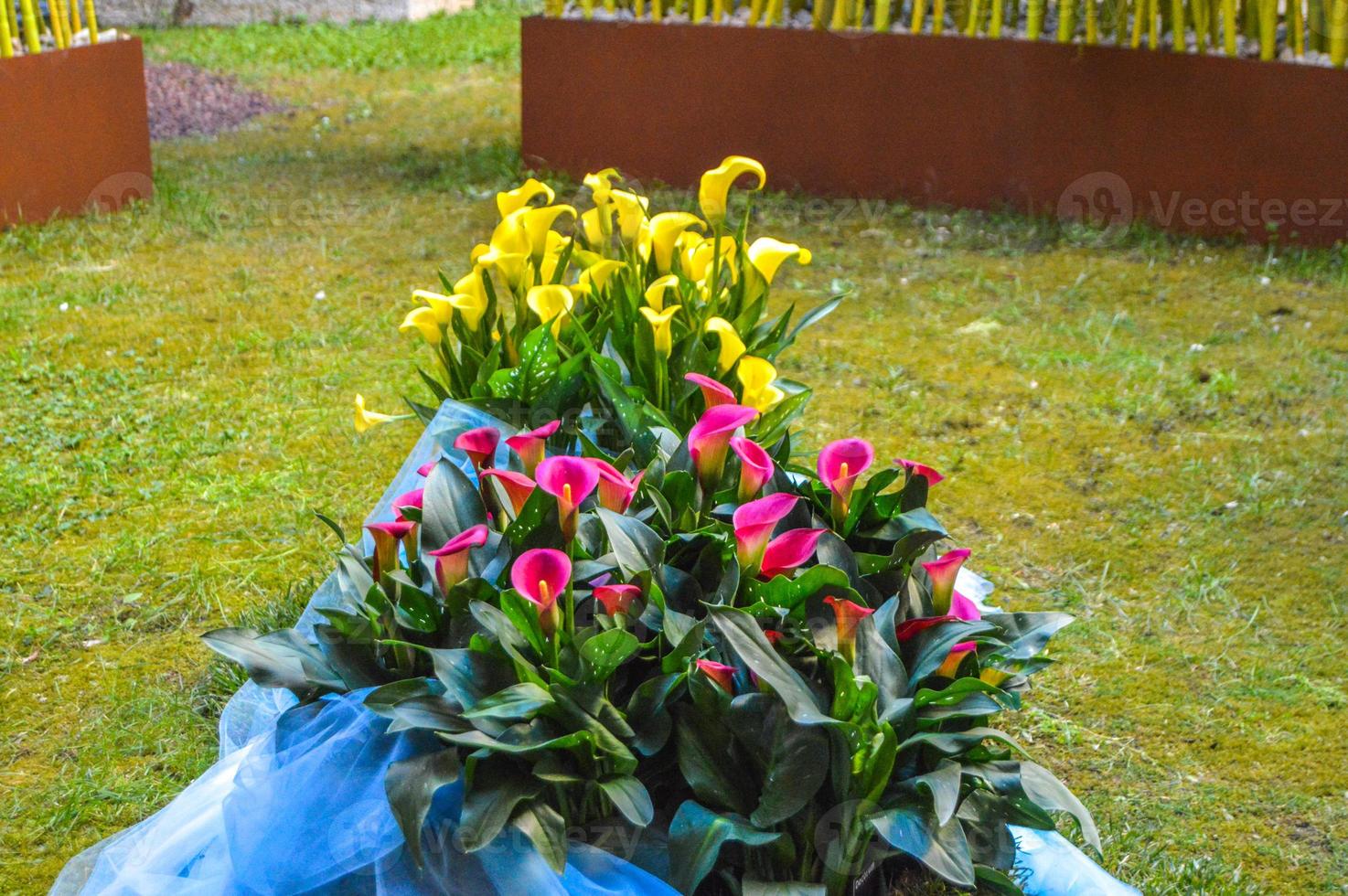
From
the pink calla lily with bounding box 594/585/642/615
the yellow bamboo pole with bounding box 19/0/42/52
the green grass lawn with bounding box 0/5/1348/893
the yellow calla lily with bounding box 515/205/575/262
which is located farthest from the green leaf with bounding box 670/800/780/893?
the yellow bamboo pole with bounding box 19/0/42/52

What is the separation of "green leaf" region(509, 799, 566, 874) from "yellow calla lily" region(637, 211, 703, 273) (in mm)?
1241

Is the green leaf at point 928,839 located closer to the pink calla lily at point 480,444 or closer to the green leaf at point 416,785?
the green leaf at point 416,785

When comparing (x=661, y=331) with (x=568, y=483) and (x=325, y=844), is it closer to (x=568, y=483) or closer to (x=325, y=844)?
(x=568, y=483)

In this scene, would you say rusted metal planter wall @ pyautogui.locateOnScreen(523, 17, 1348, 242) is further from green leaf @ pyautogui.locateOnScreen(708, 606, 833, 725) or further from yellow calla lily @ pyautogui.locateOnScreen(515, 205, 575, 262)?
green leaf @ pyautogui.locateOnScreen(708, 606, 833, 725)

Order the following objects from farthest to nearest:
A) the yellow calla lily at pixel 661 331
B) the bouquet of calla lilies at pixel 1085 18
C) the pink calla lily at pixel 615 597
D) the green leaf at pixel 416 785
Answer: the bouquet of calla lilies at pixel 1085 18 → the yellow calla lily at pixel 661 331 → the pink calla lily at pixel 615 597 → the green leaf at pixel 416 785

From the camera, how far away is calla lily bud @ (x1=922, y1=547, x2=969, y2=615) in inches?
62.1


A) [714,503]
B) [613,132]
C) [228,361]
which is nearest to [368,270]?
[228,361]

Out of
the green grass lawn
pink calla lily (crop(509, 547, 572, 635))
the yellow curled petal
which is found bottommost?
the green grass lawn

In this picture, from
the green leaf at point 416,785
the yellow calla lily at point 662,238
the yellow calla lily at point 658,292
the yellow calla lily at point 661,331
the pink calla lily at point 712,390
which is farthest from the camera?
the yellow calla lily at point 662,238

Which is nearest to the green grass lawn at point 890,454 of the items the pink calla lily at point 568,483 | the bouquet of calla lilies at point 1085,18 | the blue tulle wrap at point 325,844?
the blue tulle wrap at point 325,844

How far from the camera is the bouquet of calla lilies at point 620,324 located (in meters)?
2.07

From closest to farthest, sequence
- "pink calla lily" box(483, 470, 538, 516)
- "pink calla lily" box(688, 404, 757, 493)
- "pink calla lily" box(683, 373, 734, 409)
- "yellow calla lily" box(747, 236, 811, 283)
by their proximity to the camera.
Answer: "pink calla lily" box(483, 470, 538, 516) < "pink calla lily" box(688, 404, 757, 493) < "pink calla lily" box(683, 373, 734, 409) < "yellow calla lily" box(747, 236, 811, 283)

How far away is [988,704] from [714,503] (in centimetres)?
49

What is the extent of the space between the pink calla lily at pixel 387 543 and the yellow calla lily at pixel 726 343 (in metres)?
0.67
